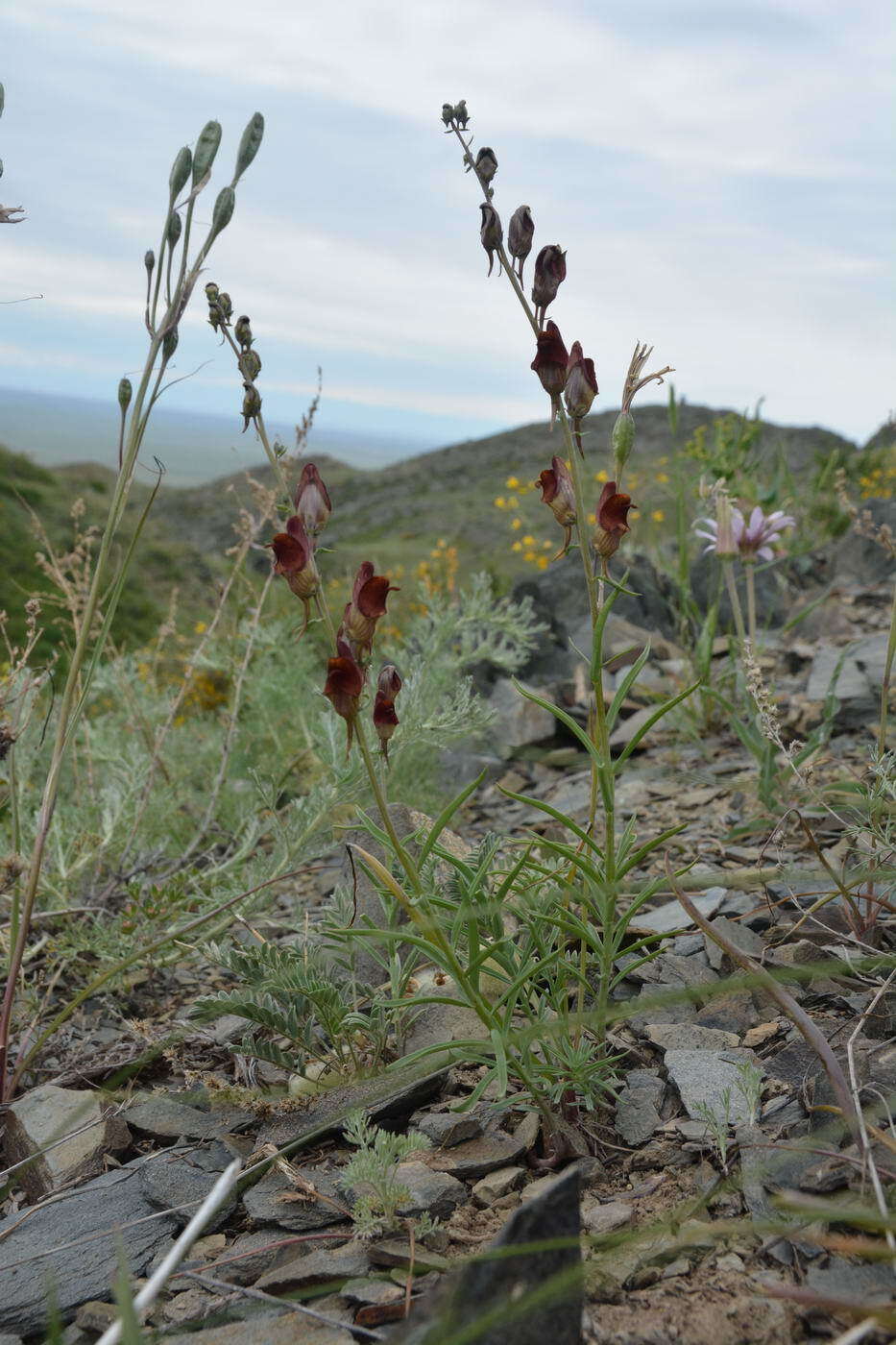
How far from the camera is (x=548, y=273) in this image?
1641mm

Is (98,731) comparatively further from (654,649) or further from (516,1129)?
(516,1129)

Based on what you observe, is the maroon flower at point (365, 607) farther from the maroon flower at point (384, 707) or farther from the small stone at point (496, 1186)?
the small stone at point (496, 1186)

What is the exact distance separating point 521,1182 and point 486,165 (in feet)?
5.45

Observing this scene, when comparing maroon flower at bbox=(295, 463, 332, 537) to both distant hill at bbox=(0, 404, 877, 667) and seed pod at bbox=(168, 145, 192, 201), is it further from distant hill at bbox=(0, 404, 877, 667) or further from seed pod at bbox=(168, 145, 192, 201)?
distant hill at bbox=(0, 404, 877, 667)

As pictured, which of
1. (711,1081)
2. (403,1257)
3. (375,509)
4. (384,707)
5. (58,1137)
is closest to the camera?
(403,1257)

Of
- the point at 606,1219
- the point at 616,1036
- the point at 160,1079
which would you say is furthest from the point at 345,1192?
the point at 160,1079

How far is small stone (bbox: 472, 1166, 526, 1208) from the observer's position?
1.62 metres

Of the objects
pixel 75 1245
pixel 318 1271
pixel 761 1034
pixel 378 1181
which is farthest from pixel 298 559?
pixel 761 1034

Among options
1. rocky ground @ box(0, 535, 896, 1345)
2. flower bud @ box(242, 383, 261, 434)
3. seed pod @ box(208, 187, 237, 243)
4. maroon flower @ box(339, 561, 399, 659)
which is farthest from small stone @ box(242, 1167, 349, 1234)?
seed pod @ box(208, 187, 237, 243)

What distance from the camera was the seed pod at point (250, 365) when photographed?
1.75m

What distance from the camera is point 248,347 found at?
5.87ft

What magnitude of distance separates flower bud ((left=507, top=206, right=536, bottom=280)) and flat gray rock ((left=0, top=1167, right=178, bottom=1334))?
165cm

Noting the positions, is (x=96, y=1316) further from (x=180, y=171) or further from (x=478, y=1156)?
(x=180, y=171)

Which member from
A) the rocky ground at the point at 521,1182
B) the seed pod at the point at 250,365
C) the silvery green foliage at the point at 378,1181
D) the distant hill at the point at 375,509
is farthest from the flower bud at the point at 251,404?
the distant hill at the point at 375,509
